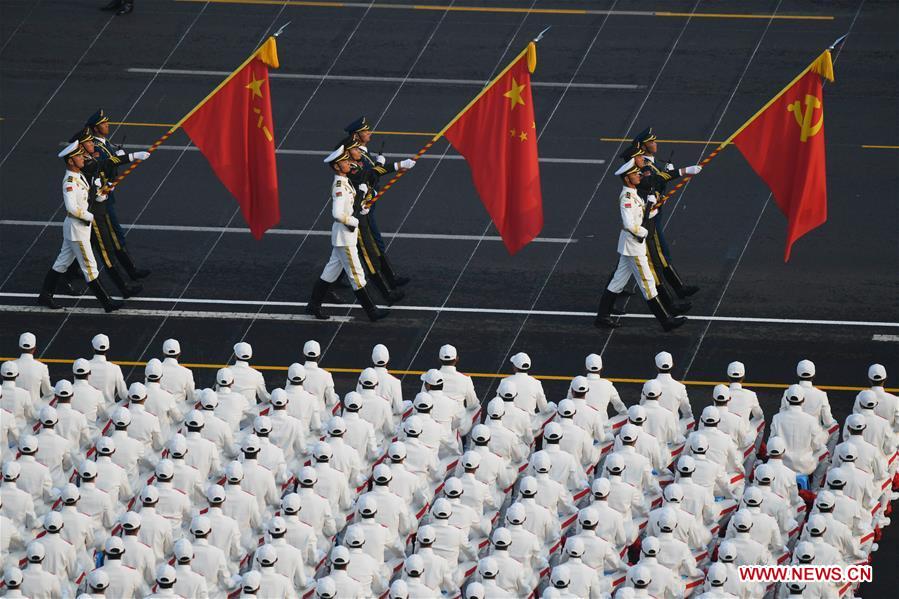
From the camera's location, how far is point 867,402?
83.1 feet

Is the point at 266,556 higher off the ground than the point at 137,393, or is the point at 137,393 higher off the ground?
the point at 137,393

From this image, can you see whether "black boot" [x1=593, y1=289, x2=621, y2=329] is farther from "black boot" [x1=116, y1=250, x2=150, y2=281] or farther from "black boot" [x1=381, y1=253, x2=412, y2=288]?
"black boot" [x1=116, y1=250, x2=150, y2=281]

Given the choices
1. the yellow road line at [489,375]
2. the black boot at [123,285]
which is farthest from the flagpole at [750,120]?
the black boot at [123,285]

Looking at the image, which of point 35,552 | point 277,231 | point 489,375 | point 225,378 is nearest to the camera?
point 35,552

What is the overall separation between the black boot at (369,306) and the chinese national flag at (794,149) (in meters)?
5.65

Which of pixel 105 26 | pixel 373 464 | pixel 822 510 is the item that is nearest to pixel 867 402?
pixel 822 510

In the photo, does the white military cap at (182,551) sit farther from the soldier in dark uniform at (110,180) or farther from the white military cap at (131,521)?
the soldier in dark uniform at (110,180)

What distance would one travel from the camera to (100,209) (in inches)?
1247

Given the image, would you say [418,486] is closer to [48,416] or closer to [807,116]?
[48,416]

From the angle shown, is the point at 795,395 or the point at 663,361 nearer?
the point at 795,395

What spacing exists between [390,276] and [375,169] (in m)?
1.64

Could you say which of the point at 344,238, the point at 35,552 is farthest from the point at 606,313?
the point at 35,552

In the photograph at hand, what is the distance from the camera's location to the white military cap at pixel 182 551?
2234cm

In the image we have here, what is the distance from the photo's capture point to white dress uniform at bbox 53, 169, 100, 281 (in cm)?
3094
